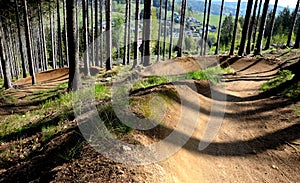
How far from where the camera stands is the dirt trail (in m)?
4.80

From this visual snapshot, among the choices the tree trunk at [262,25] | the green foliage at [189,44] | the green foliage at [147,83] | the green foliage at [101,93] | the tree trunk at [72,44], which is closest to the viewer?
the green foliage at [101,93]

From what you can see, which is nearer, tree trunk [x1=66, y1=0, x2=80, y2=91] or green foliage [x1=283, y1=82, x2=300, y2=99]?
green foliage [x1=283, y1=82, x2=300, y2=99]

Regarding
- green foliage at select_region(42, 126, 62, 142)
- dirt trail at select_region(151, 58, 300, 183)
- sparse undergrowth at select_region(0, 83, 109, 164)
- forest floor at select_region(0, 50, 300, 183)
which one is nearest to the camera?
forest floor at select_region(0, 50, 300, 183)

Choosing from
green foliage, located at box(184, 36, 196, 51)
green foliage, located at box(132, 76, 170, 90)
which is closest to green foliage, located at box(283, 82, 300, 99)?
green foliage, located at box(132, 76, 170, 90)

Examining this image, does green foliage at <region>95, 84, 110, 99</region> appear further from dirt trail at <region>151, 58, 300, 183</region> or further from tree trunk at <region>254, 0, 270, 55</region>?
tree trunk at <region>254, 0, 270, 55</region>

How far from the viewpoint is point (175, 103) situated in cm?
723

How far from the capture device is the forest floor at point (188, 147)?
410 cm

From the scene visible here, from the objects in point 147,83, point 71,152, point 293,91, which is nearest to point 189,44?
point 293,91

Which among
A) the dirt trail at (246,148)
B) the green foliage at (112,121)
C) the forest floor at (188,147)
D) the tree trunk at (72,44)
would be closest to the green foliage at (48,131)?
the forest floor at (188,147)

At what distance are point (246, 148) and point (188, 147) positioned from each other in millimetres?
1713

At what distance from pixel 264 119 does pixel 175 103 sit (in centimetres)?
302

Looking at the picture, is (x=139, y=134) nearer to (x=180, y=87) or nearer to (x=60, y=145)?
(x=60, y=145)

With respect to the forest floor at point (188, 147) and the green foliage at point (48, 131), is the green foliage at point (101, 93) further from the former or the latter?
the green foliage at point (48, 131)

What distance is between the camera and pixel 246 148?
235 inches
